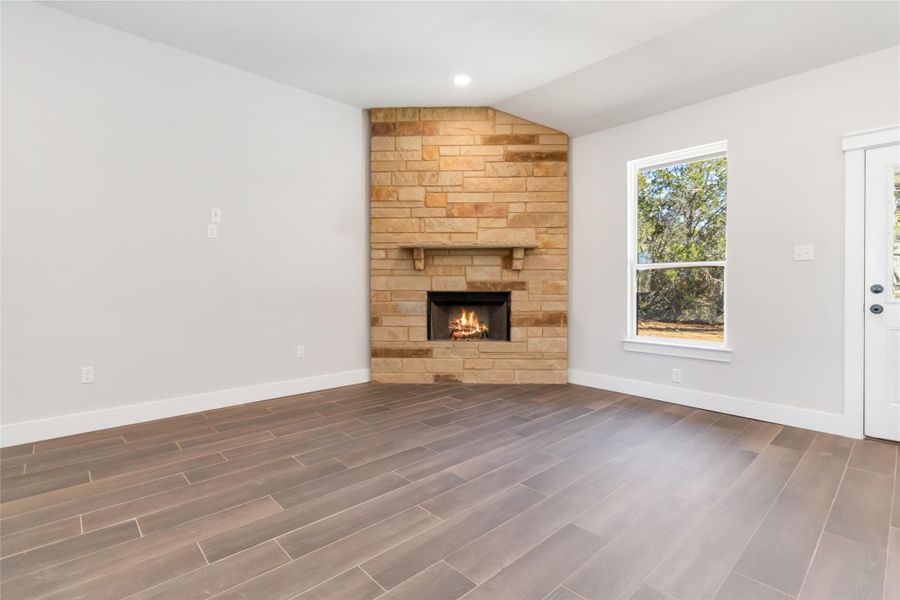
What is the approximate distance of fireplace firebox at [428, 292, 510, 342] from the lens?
4402mm

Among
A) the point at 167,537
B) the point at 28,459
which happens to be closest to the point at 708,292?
the point at 167,537

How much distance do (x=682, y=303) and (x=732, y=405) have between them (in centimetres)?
89

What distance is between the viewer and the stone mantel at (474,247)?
4.10 m

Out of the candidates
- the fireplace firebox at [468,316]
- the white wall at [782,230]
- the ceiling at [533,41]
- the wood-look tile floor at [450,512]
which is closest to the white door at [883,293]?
the white wall at [782,230]

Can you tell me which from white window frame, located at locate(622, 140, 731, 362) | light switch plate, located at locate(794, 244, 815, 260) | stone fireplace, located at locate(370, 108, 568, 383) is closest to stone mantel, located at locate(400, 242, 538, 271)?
stone fireplace, located at locate(370, 108, 568, 383)

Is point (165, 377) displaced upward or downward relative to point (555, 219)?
downward

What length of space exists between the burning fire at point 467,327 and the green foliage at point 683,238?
Result: 5.14 feet

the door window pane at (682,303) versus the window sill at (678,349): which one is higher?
the door window pane at (682,303)

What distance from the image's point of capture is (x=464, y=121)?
4184mm

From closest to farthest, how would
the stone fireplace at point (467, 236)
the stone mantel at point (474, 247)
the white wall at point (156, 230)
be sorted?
the white wall at point (156, 230), the stone mantel at point (474, 247), the stone fireplace at point (467, 236)

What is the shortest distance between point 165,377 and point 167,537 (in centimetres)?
185

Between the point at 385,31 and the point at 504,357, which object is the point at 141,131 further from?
the point at 504,357

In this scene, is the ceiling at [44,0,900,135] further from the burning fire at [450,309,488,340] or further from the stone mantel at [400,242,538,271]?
the burning fire at [450,309,488,340]

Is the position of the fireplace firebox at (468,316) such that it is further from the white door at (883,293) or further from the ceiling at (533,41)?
the white door at (883,293)
